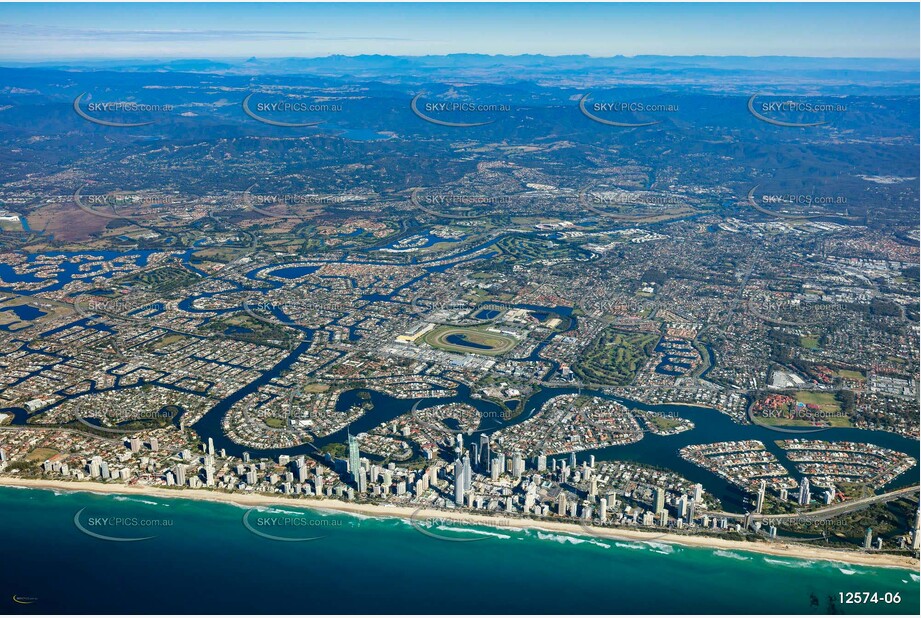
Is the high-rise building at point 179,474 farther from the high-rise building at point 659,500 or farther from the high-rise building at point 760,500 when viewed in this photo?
the high-rise building at point 760,500

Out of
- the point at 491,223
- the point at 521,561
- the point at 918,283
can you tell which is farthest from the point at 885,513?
the point at 491,223

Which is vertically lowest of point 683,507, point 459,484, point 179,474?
point 179,474

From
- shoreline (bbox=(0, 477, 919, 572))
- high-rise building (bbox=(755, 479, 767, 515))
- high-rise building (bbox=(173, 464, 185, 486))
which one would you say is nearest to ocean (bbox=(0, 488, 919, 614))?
shoreline (bbox=(0, 477, 919, 572))

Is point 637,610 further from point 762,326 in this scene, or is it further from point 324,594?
point 762,326

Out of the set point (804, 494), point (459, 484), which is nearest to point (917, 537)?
point (804, 494)

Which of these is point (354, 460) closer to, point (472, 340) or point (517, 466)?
point (517, 466)
